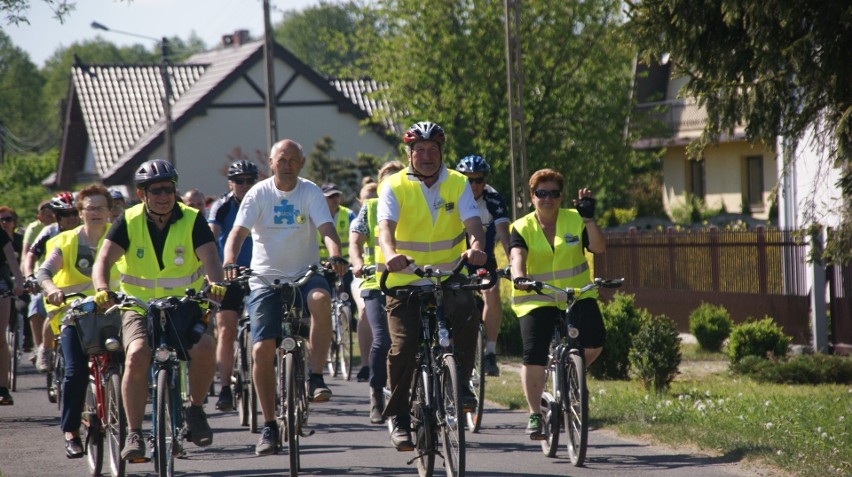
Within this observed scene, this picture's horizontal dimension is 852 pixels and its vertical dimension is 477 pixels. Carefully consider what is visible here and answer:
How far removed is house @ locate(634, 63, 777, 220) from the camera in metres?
40.5

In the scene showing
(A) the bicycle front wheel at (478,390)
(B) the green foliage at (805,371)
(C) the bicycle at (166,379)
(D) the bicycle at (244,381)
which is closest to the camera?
(C) the bicycle at (166,379)

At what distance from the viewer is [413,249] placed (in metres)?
8.17

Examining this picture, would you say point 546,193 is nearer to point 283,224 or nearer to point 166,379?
point 283,224

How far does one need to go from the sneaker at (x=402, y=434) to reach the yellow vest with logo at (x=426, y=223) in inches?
32.9

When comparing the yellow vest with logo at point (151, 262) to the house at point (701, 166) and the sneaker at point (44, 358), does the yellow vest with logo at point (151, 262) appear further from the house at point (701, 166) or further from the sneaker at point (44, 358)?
the house at point (701, 166)

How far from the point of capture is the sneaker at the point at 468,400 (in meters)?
7.53

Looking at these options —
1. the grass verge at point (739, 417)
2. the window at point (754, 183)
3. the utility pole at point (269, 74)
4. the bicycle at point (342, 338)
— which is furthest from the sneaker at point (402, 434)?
the window at point (754, 183)

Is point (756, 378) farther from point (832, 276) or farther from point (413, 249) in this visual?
point (413, 249)

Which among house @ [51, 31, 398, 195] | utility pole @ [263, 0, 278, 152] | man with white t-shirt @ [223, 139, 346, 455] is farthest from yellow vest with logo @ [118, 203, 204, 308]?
house @ [51, 31, 398, 195]

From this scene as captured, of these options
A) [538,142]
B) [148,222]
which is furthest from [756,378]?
[538,142]

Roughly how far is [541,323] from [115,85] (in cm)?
4316

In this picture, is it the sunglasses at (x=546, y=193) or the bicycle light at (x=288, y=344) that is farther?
the sunglasses at (x=546, y=193)

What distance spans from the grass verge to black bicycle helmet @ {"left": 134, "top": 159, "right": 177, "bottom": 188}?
4.07 meters

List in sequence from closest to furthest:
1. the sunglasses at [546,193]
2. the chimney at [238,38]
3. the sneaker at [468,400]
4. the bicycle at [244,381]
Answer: the sneaker at [468,400] → the sunglasses at [546,193] → the bicycle at [244,381] → the chimney at [238,38]
